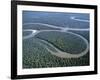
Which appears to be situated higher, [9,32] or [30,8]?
[30,8]

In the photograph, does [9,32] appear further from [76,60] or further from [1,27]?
[76,60]

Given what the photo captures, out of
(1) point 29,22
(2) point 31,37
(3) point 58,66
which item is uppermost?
(1) point 29,22

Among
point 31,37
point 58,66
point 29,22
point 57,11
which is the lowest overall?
point 58,66

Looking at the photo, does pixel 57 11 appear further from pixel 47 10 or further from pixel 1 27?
pixel 1 27

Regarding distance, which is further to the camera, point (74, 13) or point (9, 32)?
point (74, 13)

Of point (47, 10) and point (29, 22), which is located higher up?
point (47, 10)

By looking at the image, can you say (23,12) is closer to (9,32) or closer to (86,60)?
(9,32)

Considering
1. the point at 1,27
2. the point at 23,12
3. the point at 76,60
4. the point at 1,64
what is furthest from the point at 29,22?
the point at 76,60

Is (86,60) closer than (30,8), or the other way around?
(30,8)
